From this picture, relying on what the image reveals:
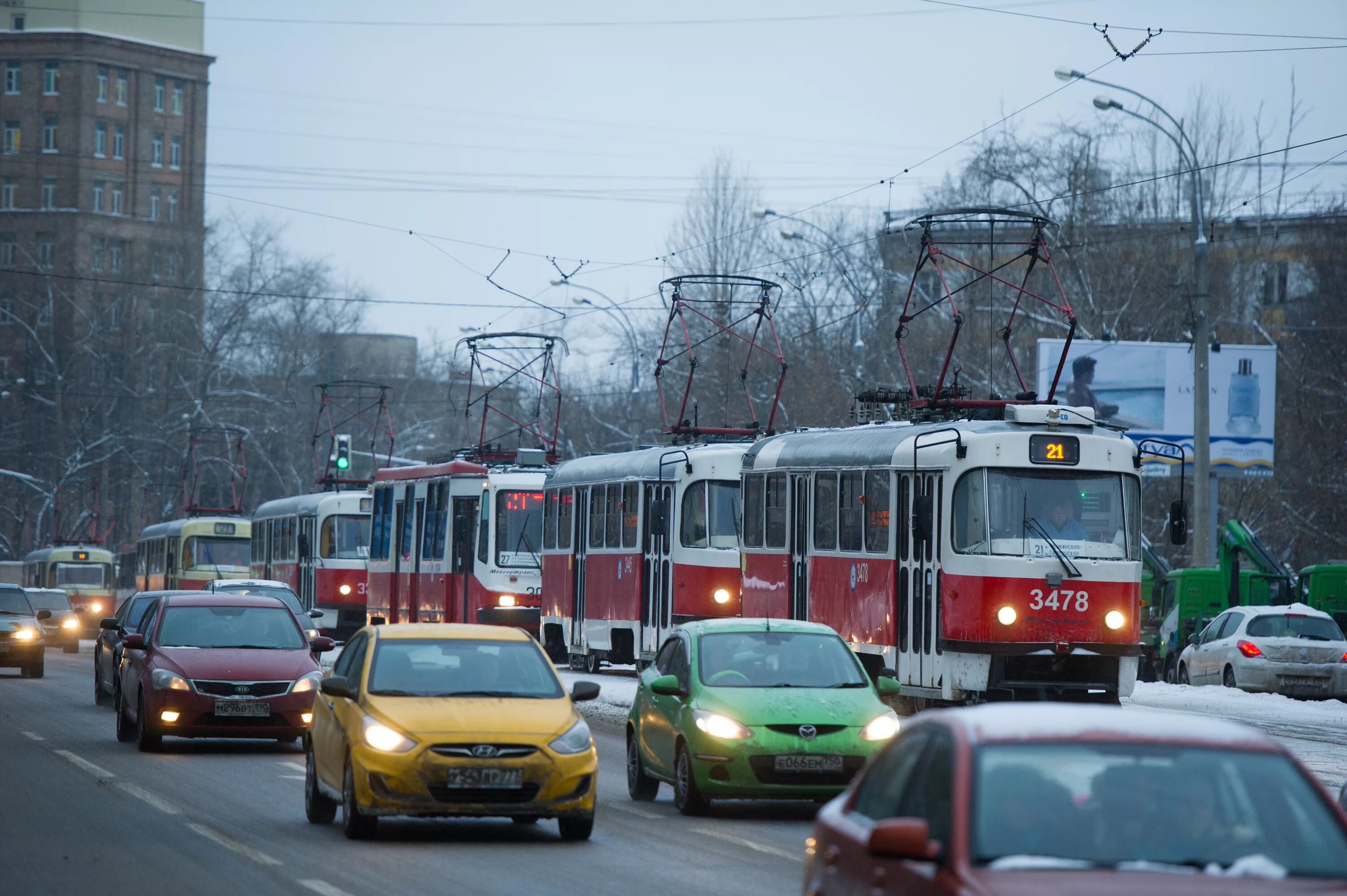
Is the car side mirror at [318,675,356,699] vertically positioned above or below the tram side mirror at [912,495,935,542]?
A: below

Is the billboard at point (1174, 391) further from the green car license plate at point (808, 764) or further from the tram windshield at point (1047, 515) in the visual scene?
Result: the green car license plate at point (808, 764)

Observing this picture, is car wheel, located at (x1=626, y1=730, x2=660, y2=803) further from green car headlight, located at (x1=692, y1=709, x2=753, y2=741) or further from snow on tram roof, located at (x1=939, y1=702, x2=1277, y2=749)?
snow on tram roof, located at (x1=939, y1=702, x2=1277, y2=749)

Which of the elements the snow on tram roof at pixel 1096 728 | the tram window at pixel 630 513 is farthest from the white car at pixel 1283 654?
the snow on tram roof at pixel 1096 728

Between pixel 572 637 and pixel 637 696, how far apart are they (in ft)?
58.7

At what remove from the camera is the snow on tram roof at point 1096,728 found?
596 centimetres

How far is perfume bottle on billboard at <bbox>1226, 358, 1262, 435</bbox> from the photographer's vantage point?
4522 centimetres

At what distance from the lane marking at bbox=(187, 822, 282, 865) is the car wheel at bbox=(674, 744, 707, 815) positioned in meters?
3.10

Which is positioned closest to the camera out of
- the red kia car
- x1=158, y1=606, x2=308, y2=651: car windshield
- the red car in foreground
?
the red car in foreground

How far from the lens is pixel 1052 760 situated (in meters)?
5.91

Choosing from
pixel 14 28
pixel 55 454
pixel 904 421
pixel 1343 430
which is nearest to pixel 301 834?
pixel 904 421

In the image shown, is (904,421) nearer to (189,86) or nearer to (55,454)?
(55,454)

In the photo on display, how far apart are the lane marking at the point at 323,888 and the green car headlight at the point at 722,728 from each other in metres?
3.72

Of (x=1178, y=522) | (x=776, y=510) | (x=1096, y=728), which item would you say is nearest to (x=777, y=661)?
(x=1178, y=522)

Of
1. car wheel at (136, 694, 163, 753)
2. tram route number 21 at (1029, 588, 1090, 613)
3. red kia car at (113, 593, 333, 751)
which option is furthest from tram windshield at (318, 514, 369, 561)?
tram route number 21 at (1029, 588, 1090, 613)
